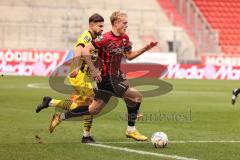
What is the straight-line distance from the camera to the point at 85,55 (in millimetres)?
10508

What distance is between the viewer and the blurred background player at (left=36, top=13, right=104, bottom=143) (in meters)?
10.9

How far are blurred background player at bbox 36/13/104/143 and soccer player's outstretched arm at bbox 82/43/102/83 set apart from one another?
13.1 inches

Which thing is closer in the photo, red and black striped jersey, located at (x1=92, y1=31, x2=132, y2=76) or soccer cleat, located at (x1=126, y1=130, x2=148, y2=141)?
red and black striped jersey, located at (x1=92, y1=31, x2=132, y2=76)

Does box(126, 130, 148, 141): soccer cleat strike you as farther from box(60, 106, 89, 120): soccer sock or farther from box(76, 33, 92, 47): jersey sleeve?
box(76, 33, 92, 47): jersey sleeve

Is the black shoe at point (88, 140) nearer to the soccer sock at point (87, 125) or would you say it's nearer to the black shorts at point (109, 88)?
the soccer sock at point (87, 125)

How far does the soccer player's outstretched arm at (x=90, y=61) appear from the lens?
1026 centimetres

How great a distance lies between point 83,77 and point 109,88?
3.23 feet

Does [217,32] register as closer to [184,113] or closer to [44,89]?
[44,89]

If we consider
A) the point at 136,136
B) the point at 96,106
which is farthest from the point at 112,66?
the point at 136,136

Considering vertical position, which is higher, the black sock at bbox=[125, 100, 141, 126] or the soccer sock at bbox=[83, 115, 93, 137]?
the black sock at bbox=[125, 100, 141, 126]

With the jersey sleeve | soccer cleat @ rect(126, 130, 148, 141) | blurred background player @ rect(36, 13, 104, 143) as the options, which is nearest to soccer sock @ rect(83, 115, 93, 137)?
blurred background player @ rect(36, 13, 104, 143)

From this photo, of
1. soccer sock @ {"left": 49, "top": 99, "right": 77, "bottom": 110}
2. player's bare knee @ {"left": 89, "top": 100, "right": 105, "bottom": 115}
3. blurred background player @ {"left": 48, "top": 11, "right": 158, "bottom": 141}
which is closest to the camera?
blurred background player @ {"left": 48, "top": 11, "right": 158, "bottom": 141}

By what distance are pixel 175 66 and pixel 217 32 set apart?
6.87m

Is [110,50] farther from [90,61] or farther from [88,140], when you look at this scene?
[88,140]
